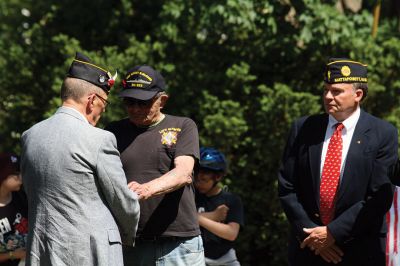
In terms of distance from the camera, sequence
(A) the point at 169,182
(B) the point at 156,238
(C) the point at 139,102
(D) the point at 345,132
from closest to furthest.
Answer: (A) the point at 169,182
(B) the point at 156,238
(C) the point at 139,102
(D) the point at 345,132

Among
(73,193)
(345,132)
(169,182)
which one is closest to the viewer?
(73,193)

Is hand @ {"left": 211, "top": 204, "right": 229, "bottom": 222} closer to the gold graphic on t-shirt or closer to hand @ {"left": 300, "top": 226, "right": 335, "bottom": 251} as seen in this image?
hand @ {"left": 300, "top": 226, "right": 335, "bottom": 251}

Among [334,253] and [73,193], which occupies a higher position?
[73,193]

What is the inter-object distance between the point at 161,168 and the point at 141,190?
42 cm

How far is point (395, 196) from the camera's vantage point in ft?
18.7

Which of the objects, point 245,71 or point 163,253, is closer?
point 163,253

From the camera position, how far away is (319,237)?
538 cm

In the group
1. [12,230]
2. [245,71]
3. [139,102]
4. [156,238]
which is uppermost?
[245,71]

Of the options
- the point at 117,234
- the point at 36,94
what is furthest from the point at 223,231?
the point at 36,94

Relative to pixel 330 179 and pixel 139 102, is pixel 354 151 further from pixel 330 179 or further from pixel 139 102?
pixel 139 102

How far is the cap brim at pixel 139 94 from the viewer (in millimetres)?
5305

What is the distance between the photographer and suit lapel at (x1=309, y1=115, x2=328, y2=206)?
548cm

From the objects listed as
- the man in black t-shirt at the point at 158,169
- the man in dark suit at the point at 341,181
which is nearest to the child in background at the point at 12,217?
the man in black t-shirt at the point at 158,169

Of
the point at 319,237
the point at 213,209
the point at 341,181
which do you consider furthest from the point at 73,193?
the point at 213,209
